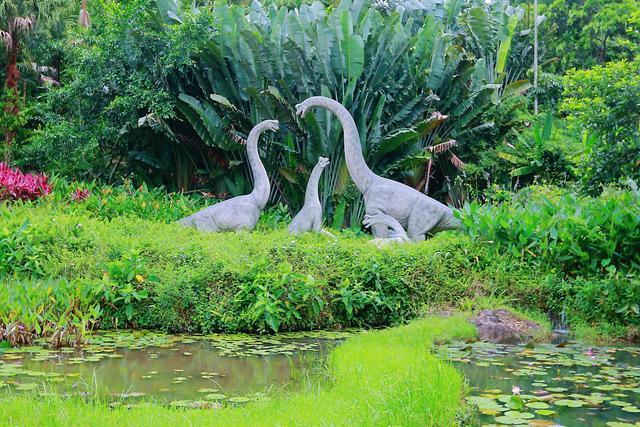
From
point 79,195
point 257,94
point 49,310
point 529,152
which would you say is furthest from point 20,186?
point 529,152

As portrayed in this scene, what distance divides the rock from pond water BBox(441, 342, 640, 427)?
0.83ft

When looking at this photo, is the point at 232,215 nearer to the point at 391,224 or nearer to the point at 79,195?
the point at 391,224

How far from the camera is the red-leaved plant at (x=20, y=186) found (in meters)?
11.5

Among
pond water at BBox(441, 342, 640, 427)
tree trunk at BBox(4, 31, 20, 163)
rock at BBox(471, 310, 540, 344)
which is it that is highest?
tree trunk at BBox(4, 31, 20, 163)

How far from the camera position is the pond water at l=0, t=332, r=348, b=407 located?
4773mm

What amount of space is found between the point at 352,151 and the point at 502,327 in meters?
3.94

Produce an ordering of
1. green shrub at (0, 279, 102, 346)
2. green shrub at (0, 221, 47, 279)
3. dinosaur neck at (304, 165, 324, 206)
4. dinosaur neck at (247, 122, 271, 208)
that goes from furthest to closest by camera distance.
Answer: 1. dinosaur neck at (247, 122, 271, 208)
2. dinosaur neck at (304, 165, 324, 206)
3. green shrub at (0, 221, 47, 279)
4. green shrub at (0, 279, 102, 346)

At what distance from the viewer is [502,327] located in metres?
7.07

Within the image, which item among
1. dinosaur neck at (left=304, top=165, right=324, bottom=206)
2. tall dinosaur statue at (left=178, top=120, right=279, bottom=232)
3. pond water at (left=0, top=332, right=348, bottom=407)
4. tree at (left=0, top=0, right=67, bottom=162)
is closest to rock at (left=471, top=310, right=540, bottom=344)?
pond water at (left=0, top=332, right=348, bottom=407)

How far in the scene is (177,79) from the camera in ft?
49.0

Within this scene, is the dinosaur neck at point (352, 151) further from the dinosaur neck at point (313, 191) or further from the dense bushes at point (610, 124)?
the dense bushes at point (610, 124)

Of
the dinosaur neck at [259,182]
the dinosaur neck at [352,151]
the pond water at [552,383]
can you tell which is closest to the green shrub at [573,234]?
the pond water at [552,383]

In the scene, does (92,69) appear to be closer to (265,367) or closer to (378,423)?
(265,367)

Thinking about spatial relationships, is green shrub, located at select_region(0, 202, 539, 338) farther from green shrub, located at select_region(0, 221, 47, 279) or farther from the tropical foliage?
the tropical foliage
